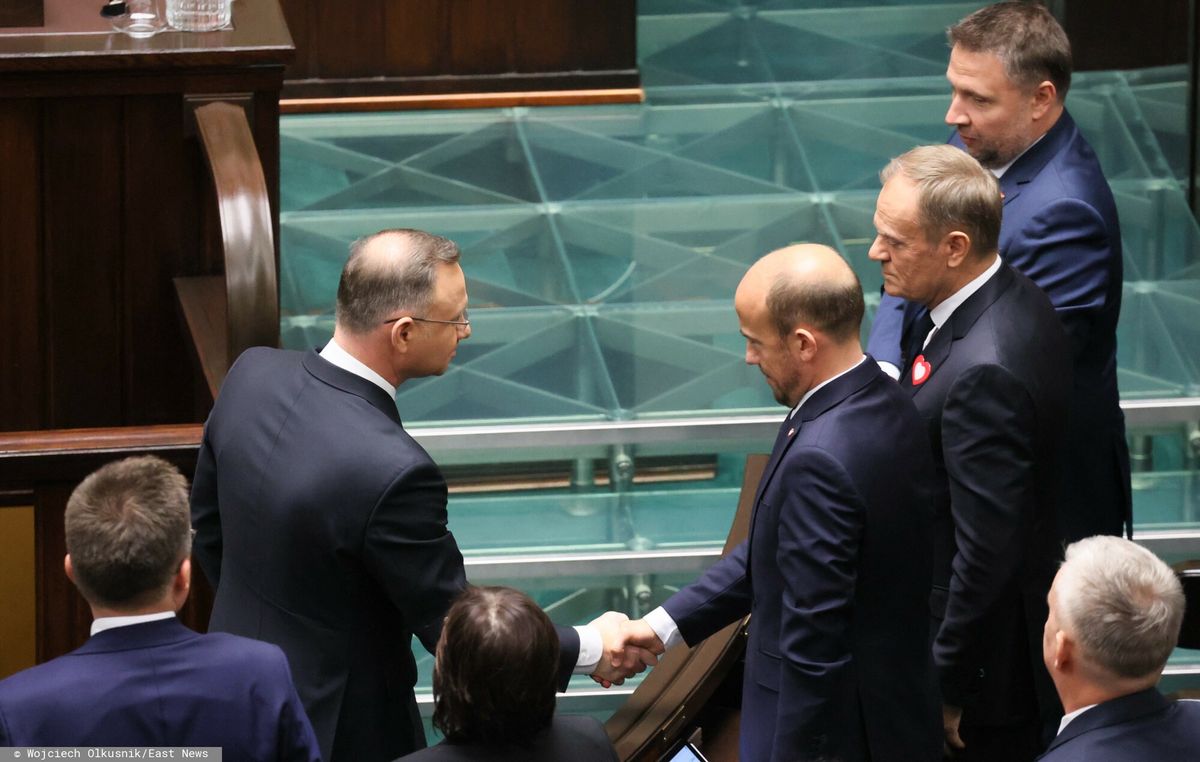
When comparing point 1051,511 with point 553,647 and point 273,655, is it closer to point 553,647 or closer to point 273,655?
point 553,647

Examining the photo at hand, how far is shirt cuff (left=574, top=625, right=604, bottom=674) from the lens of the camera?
306cm

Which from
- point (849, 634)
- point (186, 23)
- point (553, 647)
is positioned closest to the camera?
point (553, 647)

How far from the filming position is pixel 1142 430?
15.5ft

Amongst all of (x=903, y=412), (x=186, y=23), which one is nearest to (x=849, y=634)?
(x=903, y=412)

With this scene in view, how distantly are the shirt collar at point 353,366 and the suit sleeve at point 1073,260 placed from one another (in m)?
1.23

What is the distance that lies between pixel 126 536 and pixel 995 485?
4.63ft

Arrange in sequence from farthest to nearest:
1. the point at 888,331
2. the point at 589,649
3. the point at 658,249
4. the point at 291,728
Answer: the point at 658,249, the point at 888,331, the point at 589,649, the point at 291,728

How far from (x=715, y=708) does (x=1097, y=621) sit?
4.03 ft

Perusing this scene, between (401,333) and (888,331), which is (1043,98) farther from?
(401,333)

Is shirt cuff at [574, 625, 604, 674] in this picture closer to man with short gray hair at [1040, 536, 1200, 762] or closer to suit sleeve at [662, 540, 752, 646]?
suit sleeve at [662, 540, 752, 646]

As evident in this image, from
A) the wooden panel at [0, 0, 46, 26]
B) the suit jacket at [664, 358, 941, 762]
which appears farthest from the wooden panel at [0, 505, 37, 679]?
the suit jacket at [664, 358, 941, 762]

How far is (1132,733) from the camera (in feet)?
7.37

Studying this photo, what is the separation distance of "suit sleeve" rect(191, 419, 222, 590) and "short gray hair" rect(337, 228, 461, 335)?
0.33 meters

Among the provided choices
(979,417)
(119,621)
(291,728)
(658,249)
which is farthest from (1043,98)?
(658,249)
